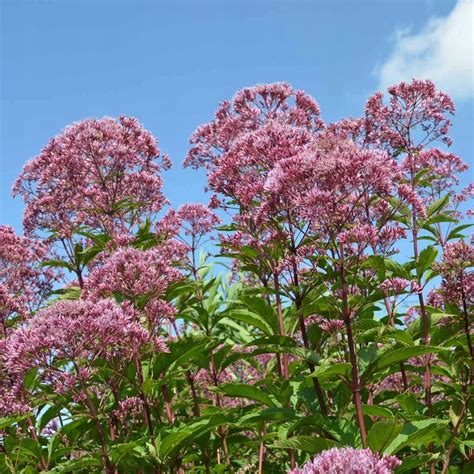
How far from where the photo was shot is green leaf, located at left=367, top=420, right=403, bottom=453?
4.61 m

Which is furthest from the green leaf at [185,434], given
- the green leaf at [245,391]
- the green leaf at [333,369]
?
the green leaf at [333,369]

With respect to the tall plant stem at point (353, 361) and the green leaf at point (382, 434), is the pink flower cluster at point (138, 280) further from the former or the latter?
the green leaf at point (382, 434)

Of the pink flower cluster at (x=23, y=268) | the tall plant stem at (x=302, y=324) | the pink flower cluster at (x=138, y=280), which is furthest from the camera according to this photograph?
the pink flower cluster at (x=23, y=268)

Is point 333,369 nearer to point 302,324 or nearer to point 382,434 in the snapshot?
point 382,434

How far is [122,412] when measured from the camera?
6.25 metres

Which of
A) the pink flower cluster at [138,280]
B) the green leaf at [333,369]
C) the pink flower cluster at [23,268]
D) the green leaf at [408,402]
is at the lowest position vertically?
the green leaf at [408,402]

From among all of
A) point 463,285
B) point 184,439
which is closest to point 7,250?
point 184,439

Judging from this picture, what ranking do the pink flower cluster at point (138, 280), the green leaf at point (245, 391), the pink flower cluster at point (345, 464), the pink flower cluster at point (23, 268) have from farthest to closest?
the pink flower cluster at point (23, 268) → the pink flower cluster at point (138, 280) → the green leaf at point (245, 391) → the pink flower cluster at point (345, 464)

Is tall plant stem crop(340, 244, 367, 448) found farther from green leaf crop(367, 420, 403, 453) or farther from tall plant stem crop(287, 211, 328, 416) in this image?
tall plant stem crop(287, 211, 328, 416)

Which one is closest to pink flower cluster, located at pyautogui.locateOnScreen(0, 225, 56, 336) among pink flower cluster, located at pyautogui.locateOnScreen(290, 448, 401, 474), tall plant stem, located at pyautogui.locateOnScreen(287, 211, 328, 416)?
tall plant stem, located at pyautogui.locateOnScreen(287, 211, 328, 416)

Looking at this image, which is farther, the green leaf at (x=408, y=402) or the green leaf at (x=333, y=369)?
the green leaf at (x=408, y=402)

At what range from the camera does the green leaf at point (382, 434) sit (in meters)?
4.61

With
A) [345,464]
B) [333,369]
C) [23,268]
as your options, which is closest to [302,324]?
[333,369]

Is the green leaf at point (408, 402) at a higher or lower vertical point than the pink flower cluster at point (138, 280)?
lower
